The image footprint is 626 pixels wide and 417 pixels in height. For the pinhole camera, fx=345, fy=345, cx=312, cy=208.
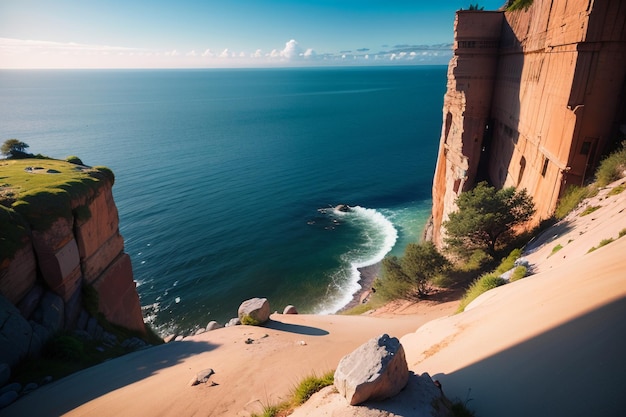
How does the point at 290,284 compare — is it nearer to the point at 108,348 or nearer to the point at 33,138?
the point at 108,348

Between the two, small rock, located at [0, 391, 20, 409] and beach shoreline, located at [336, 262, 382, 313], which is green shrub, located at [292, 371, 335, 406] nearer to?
small rock, located at [0, 391, 20, 409]

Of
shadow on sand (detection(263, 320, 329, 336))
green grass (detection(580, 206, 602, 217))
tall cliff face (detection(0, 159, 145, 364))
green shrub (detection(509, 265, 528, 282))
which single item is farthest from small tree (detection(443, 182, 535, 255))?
tall cliff face (detection(0, 159, 145, 364))

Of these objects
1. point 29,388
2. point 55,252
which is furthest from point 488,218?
point 29,388

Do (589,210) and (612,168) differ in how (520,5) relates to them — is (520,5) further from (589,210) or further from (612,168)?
(589,210)

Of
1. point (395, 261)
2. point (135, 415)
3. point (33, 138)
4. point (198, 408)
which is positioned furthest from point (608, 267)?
point (33, 138)

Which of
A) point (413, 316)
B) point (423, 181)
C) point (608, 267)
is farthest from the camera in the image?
point (423, 181)

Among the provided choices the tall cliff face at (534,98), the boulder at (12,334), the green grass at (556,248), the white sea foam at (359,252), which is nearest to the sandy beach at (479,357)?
the green grass at (556,248)
